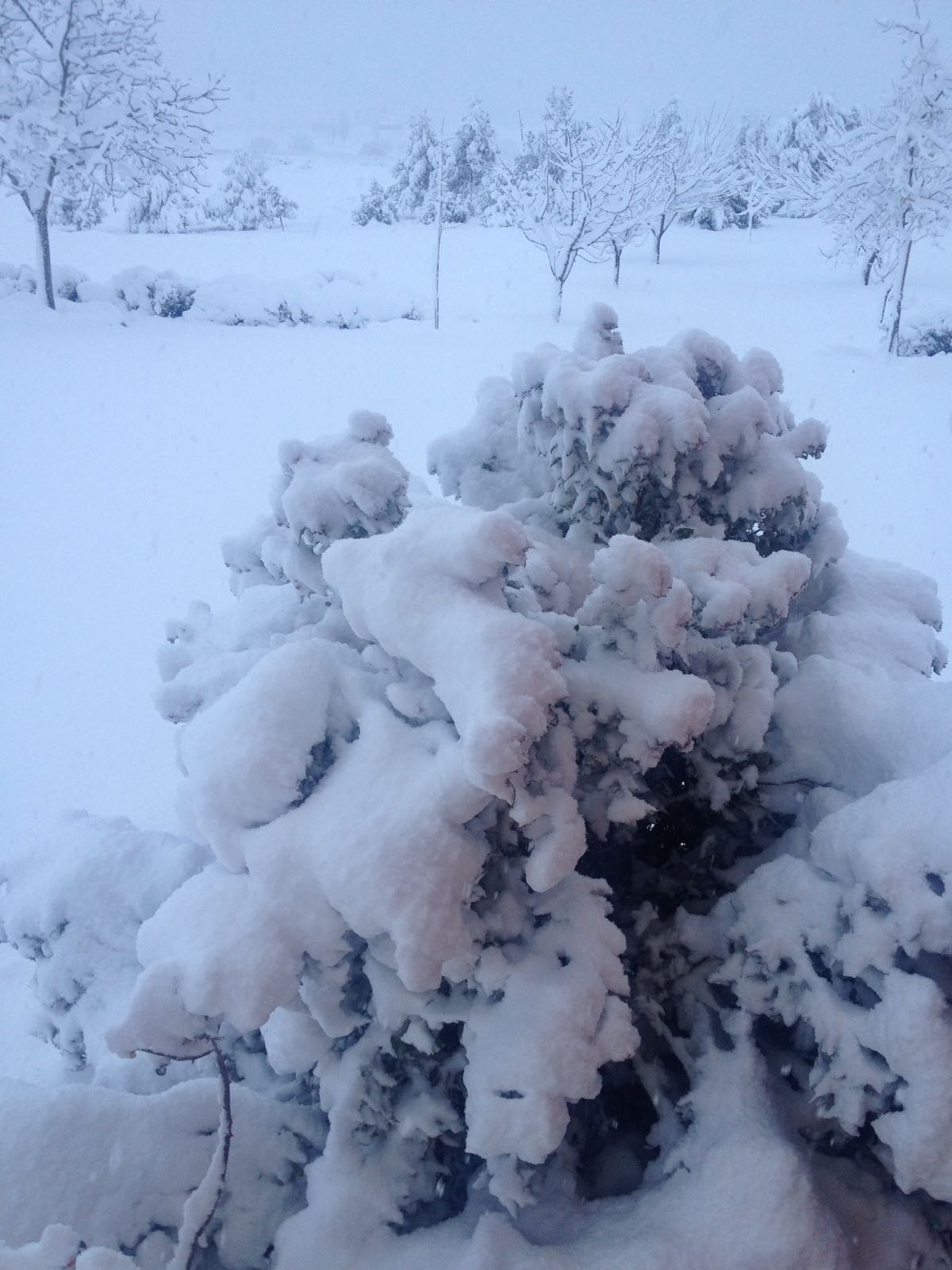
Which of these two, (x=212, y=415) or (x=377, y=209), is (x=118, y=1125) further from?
(x=377, y=209)

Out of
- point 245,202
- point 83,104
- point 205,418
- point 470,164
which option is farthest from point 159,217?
point 205,418

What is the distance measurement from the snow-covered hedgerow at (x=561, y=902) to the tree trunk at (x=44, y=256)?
639 inches

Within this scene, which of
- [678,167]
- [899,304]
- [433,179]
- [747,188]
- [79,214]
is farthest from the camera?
[433,179]

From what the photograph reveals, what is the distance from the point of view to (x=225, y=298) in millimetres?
16250

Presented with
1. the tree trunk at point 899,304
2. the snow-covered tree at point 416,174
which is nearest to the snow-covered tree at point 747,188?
the tree trunk at point 899,304

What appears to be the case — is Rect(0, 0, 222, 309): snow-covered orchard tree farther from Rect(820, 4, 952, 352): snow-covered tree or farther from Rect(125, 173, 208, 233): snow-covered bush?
Rect(820, 4, 952, 352): snow-covered tree

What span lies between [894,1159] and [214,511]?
26.6ft

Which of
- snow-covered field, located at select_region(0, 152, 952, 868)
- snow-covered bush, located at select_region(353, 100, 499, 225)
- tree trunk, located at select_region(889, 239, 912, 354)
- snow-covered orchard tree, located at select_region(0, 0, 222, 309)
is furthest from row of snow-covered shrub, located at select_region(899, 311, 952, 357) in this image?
snow-covered bush, located at select_region(353, 100, 499, 225)

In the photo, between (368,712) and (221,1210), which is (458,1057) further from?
(368,712)

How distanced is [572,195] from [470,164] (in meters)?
15.2

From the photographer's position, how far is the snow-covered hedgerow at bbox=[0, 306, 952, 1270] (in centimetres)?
157

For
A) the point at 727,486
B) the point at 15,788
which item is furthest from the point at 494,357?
the point at 727,486

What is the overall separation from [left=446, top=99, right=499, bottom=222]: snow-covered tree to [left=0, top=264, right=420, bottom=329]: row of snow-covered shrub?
46.1 feet

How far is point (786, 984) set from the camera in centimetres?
188
